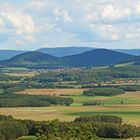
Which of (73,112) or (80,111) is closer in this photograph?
(73,112)

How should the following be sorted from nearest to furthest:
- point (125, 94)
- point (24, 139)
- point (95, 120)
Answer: point (24, 139) → point (95, 120) → point (125, 94)

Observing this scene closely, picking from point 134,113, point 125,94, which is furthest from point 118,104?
point 125,94

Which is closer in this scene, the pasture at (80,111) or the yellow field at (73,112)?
the yellow field at (73,112)

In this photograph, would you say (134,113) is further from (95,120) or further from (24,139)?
(24,139)

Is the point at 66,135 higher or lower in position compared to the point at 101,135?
higher

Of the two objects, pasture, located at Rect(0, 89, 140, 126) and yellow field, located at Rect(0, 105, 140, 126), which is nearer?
yellow field, located at Rect(0, 105, 140, 126)

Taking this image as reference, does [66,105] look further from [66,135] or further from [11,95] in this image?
[66,135]

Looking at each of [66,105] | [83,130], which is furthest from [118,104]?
[83,130]

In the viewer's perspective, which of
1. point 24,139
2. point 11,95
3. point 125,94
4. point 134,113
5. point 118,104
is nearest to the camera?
point 24,139

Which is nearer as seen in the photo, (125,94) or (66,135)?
(66,135)
